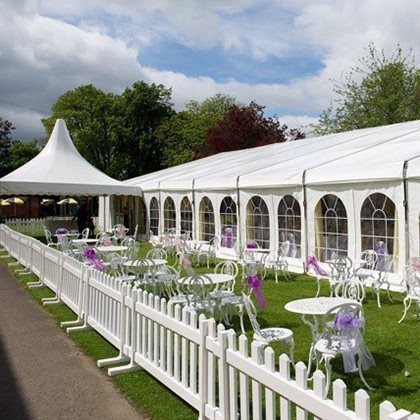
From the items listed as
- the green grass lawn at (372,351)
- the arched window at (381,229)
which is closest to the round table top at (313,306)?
the green grass lawn at (372,351)

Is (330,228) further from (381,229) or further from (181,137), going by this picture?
(181,137)

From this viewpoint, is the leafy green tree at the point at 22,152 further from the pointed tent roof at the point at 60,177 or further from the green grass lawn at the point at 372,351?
the green grass lawn at the point at 372,351

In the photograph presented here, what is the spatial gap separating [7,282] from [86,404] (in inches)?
287

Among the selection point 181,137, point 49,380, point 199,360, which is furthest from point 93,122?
point 199,360

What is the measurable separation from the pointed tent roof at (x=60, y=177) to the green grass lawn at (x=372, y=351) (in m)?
9.77

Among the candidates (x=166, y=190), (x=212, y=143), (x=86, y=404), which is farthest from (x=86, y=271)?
(x=212, y=143)

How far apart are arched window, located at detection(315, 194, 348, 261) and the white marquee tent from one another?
0.07 feet

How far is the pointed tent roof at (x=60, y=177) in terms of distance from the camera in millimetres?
17594

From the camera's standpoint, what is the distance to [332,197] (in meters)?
10.0

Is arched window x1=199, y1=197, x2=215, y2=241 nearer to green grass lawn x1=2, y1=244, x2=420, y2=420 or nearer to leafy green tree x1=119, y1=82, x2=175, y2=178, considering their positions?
green grass lawn x1=2, y1=244, x2=420, y2=420

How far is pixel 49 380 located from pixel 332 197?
7.09 meters

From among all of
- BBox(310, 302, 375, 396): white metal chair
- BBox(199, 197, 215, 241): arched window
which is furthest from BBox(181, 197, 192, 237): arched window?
BBox(310, 302, 375, 396): white metal chair

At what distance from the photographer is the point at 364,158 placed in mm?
10094

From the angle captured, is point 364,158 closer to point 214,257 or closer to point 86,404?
point 214,257
